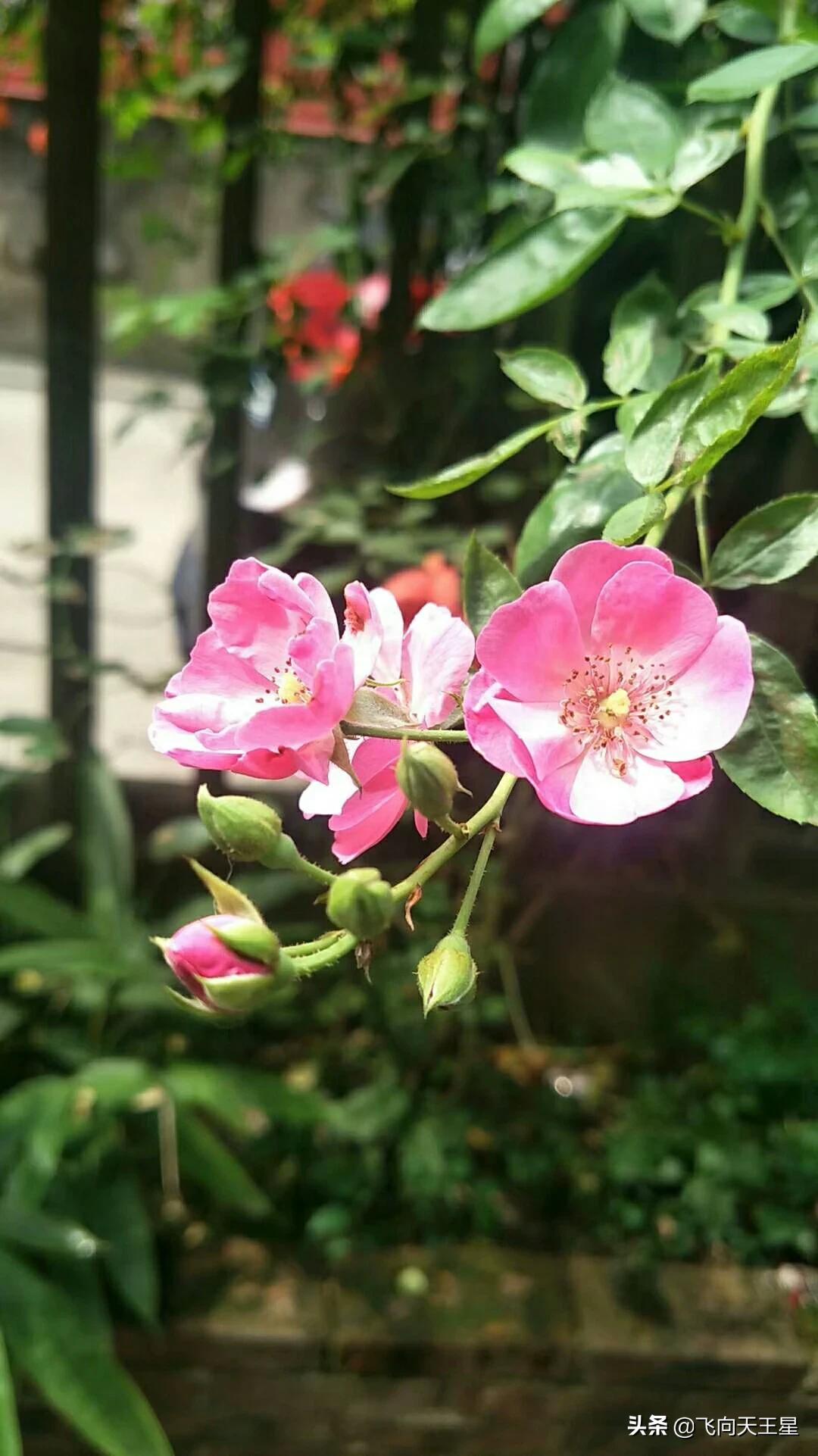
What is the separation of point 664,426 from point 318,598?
143 millimetres

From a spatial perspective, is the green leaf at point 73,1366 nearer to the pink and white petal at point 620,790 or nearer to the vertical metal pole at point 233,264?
the vertical metal pole at point 233,264

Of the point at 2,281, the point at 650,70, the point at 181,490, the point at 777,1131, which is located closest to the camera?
the point at 650,70

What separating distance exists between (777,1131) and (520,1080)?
0.29m

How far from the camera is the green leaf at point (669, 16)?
59cm

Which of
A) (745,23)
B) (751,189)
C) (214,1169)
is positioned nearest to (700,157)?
(751,189)

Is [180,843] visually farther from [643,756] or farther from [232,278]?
[643,756]

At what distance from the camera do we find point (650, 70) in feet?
2.28

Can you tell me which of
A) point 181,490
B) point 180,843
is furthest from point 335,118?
point 180,843

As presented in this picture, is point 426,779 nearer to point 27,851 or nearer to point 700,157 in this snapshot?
point 700,157

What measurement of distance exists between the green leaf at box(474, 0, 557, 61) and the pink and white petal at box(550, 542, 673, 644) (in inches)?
18.1

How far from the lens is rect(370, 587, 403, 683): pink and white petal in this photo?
15.1 inches

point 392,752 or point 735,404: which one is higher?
point 735,404

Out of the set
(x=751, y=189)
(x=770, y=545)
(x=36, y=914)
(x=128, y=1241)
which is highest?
(x=751, y=189)

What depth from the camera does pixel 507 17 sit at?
0.64 meters
